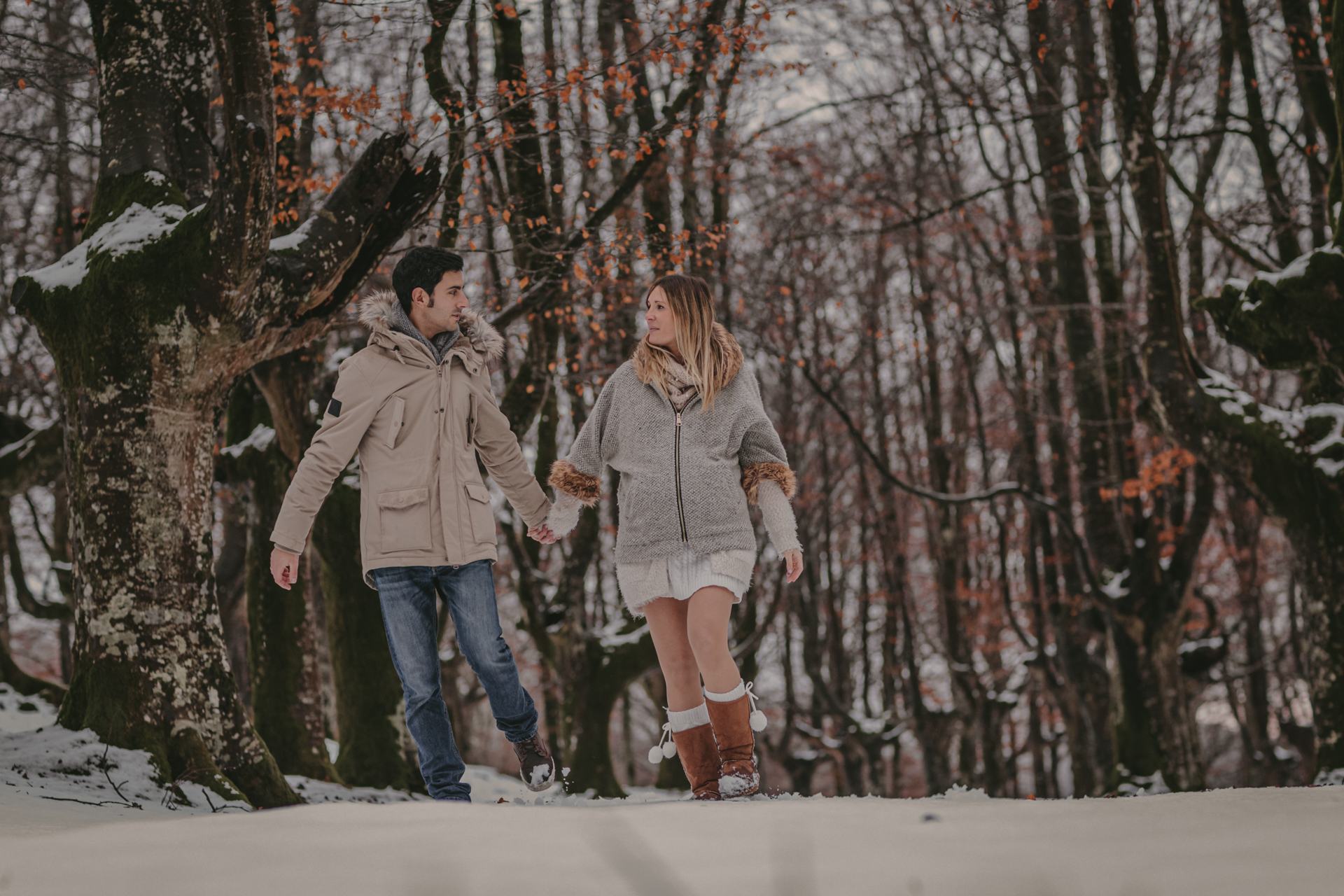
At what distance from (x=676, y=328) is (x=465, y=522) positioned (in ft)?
3.79

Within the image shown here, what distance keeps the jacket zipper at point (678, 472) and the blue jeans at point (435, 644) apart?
777 mm

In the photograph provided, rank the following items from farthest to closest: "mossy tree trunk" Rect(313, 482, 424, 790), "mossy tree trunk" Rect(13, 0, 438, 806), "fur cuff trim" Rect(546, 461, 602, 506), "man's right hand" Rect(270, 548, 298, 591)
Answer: "mossy tree trunk" Rect(313, 482, 424, 790)
"mossy tree trunk" Rect(13, 0, 438, 806)
"fur cuff trim" Rect(546, 461, 602, 506)
"man's right hand" Rect(270, 548, 298, 591)

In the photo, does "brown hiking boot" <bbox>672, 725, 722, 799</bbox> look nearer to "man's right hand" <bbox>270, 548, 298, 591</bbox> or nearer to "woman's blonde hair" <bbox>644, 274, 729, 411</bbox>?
"woman's blonde hair" <bbox>644, 274, 729, 411</bbox>

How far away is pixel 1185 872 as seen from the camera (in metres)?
2.10

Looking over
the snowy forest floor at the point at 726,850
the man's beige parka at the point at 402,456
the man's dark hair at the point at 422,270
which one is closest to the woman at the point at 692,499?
the man's beige parka at the point at 402,456

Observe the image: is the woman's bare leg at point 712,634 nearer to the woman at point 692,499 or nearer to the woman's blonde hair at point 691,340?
the woman at point 692,499

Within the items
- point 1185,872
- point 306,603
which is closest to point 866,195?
point 306,603

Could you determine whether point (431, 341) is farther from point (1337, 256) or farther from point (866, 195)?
point (866, 195)

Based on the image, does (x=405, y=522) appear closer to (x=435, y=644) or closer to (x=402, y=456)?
(x=402, y=456)

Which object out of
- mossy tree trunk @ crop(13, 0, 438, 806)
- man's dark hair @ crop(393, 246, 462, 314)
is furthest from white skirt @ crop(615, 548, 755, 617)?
mossy tree trunk @ crop(13, 0, 438, 806)

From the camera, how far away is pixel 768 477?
4.25 meters

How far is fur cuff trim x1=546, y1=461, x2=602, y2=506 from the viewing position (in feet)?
14.3

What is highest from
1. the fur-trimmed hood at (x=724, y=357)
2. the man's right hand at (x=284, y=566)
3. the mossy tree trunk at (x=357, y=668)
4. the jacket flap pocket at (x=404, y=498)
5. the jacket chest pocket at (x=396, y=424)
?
the fur-trimmed hood at (x=724, y=357)

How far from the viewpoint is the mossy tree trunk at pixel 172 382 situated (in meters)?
4.63
